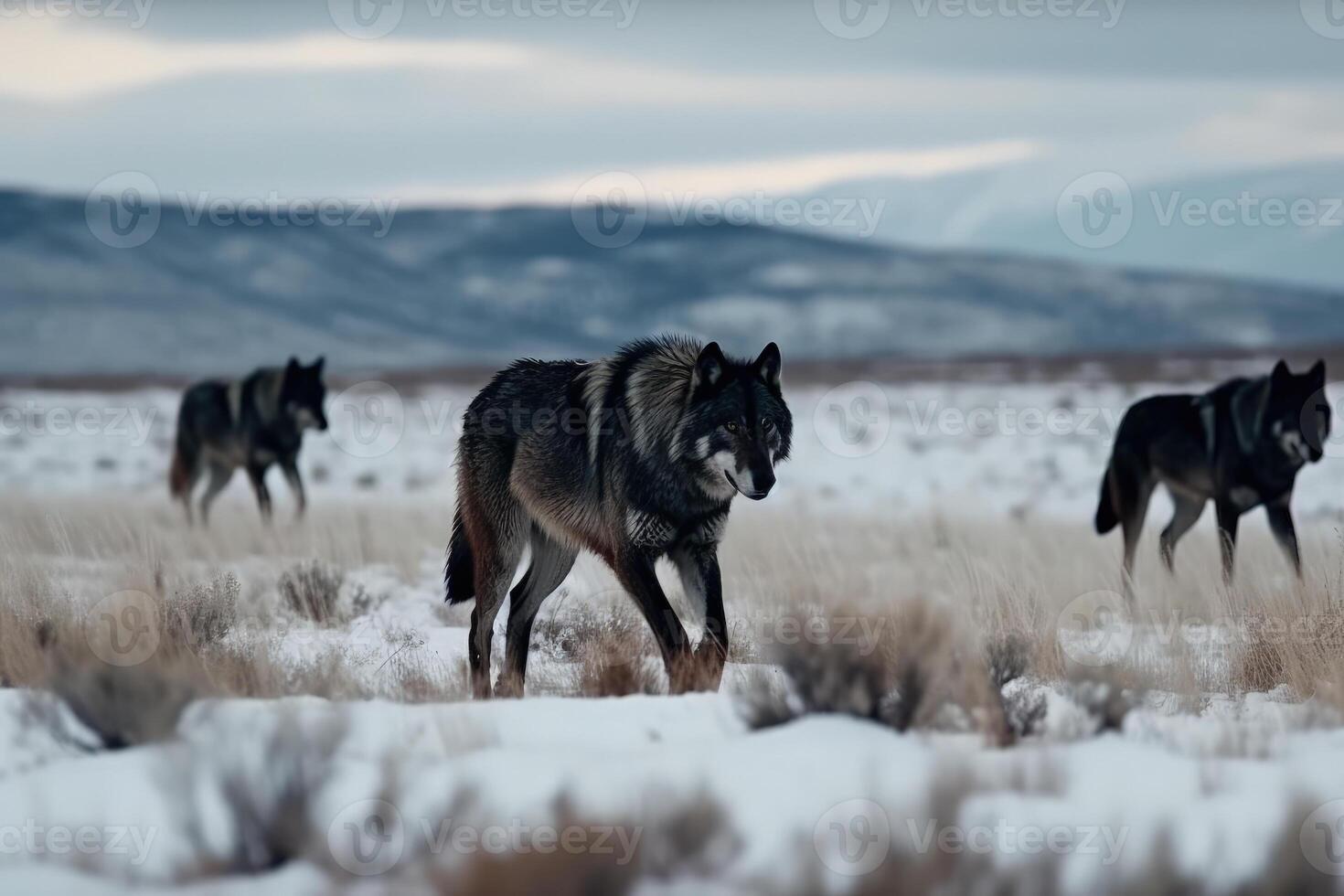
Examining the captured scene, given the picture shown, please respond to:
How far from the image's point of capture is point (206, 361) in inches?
4577

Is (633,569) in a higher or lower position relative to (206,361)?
lower

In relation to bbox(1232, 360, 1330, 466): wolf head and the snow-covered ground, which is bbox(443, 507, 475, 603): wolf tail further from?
the snow-covered ground

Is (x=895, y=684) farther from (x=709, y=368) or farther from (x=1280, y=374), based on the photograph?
(x=1280, y=374)

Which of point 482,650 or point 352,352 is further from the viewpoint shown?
point 352,352

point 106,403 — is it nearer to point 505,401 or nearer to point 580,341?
point 505,401

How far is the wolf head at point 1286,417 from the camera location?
29.7 feet

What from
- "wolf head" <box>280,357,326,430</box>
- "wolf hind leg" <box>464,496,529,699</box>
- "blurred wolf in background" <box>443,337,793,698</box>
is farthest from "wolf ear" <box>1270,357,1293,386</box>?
"wolf head" <box>280,357,326,430</box>

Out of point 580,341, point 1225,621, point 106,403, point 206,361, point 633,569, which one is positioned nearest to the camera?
point 633,569

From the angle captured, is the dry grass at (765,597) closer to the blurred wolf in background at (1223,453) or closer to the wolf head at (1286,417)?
the blurred wolf in background at (1223,453)

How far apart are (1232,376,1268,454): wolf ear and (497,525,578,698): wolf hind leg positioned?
4.96 meters

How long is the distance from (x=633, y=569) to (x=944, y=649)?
179 cm

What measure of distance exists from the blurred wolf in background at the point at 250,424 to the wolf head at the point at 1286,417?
994 cm

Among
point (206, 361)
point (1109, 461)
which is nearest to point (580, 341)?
point (206, 361)

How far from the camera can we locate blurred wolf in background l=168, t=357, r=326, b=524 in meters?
15.6
